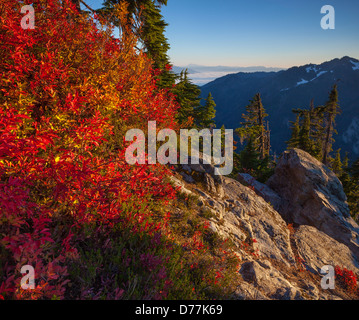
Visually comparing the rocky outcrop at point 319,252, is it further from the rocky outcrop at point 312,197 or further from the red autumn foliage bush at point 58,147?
the red autumn foliage bush at point 58,147

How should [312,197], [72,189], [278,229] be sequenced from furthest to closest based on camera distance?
[312,197] < [278,229] < [72,189]

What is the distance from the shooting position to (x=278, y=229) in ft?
31.0

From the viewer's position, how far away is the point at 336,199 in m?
15.9

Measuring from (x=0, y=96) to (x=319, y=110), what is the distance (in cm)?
4216

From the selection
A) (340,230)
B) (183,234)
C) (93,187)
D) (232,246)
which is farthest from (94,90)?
(340,230)

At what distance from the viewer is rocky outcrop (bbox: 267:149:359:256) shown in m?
14.1

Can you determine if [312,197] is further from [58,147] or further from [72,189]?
[58,147]

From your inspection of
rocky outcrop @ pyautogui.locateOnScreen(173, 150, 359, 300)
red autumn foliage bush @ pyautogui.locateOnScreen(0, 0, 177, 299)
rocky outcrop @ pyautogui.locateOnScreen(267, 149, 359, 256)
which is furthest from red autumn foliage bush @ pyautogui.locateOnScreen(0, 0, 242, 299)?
rocky outcrop @ pyautogui.locateOnScreen(267, 149, 359, 256)

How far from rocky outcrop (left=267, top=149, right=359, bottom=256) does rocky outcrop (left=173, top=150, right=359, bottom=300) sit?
0.06 meters

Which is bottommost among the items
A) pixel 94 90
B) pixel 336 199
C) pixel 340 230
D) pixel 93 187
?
pixel 340 230

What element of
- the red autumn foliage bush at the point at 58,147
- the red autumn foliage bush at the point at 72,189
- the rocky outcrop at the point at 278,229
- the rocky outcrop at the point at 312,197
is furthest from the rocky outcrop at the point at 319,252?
the red autumn foliage bush at the point at 58,147

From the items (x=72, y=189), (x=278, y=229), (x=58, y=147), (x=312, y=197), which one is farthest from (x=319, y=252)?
(x=58, y=147)

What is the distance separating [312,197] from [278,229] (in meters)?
8.52

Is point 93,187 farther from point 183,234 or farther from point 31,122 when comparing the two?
point 183,234
